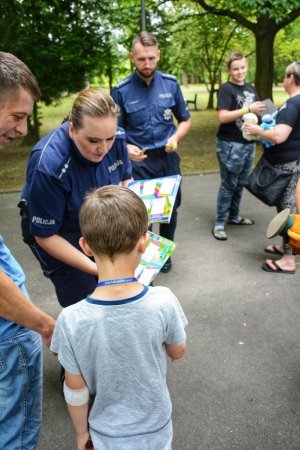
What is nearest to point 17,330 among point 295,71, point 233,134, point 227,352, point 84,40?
point 227,352

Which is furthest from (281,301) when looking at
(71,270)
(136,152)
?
(71,270)

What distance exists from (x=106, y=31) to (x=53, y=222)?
9.47m

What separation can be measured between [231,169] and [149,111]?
4.57 ft

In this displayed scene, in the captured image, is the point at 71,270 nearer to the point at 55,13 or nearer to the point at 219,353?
the point at 219,353

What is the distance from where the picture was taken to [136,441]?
1.31 metres

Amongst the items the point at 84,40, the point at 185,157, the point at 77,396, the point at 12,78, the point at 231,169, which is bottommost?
the point at 185,157

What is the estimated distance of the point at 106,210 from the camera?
123 centimetres

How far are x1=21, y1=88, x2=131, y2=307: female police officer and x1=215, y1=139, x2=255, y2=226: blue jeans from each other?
2609mm

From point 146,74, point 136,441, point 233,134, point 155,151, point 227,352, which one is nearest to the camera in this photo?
point 136,441

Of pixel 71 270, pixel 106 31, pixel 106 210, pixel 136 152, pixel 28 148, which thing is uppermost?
pixel 106 31

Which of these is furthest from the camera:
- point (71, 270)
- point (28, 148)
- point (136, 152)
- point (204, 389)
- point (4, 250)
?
point (28, 148)

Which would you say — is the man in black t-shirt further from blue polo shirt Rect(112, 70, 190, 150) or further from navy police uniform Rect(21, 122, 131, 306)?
navy police uniform Rect(21, 122, 131, 306)

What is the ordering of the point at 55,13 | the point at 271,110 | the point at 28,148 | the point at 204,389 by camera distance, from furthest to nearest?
the point at 28,148 → the point at 55,13 → the point at 271,110 → the point at 204,389

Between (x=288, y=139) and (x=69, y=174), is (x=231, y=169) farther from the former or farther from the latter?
(x=69, y=174)
